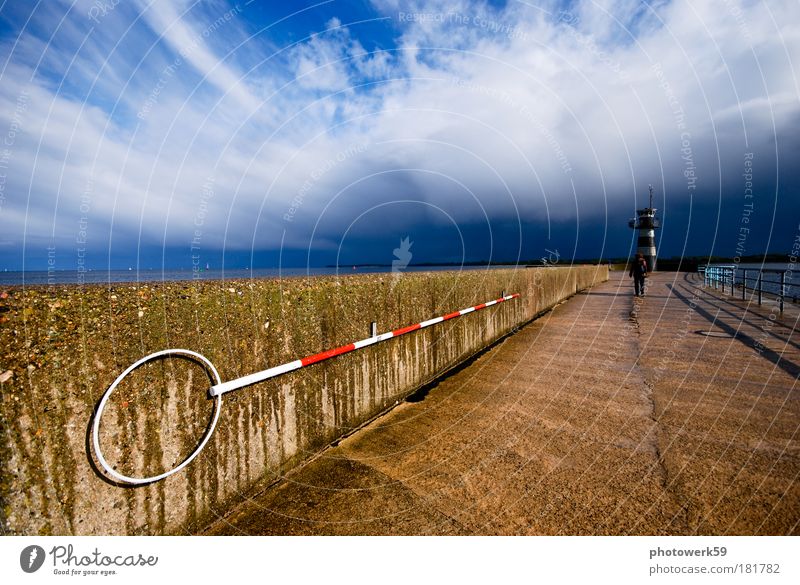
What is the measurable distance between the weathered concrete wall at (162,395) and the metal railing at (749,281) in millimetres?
13451

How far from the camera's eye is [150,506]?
2.21 metres

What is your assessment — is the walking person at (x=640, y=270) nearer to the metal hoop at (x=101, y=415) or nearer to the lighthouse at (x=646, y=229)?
the metal hoop at (x=101, y=415)

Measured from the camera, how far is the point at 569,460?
3.05 metres

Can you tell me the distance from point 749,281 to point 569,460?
80.8ft

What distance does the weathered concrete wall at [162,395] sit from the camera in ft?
5.77

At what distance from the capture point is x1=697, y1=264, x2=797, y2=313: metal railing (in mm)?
11727

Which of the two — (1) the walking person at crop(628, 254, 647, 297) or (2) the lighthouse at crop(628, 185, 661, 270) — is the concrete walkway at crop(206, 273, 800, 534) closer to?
(1) the walking person at crop(628, 254, 647, 297)

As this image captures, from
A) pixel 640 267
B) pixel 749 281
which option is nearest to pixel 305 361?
pixel 640 267

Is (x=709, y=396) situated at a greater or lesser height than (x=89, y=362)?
lesser

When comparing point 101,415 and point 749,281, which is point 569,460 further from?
point 749,281

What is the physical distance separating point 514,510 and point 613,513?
0.59 meters

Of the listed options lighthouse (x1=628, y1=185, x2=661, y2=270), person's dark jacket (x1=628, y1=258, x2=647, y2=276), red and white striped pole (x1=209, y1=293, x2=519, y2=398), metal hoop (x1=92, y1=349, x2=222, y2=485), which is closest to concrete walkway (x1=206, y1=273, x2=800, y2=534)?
metal hoop (x1=92, y1=349, x2=222, y2=485)
